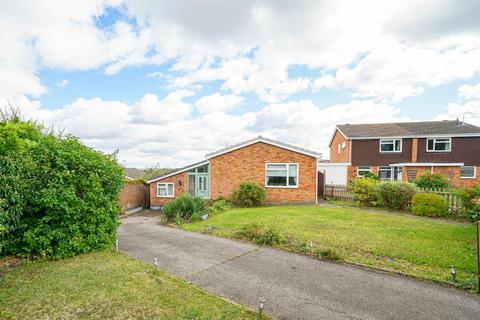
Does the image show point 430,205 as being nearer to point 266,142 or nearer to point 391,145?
point 266,142

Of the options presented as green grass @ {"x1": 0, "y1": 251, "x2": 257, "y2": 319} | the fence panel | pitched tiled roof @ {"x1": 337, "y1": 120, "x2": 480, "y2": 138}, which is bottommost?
green grass @ {"x1": 0, "y1": 251, "x2": 257, "y2": 319}

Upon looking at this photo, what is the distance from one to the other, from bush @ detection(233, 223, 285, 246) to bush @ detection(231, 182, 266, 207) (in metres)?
7.19

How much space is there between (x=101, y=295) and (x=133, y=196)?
15897 millimetres

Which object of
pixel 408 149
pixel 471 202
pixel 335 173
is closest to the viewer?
pixel 471 202

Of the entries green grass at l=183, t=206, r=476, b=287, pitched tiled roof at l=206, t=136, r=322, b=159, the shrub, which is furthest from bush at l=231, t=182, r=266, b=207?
green grass at l=183, t=206, r=476, b=287

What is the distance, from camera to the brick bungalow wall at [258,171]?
1675 centimetres

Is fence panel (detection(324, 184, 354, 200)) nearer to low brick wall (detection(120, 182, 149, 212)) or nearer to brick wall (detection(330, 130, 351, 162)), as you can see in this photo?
brick wall (detection(330, 130, 351, 162))

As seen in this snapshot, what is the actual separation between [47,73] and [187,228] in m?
10.1

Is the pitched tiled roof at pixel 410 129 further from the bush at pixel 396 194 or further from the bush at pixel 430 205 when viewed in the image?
the bush at pixel 430 205

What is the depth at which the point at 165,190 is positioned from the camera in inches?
768

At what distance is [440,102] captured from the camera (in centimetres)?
1584

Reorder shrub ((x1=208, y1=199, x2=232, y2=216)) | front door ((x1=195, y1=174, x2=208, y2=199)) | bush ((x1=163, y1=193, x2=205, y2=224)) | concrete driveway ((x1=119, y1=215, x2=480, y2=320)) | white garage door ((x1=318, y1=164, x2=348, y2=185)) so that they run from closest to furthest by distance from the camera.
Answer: concrete driveway ((x1=119, y1=215, x2=480, y2=320))
bush ((x1=163, y1=193, x2=205, y2=224))
shrub ((x1=208, y1=199, x2=232, y2=216))
front door ((x1=195, y1=174, x2=208, y2=199))
white garage door ((x1=318, y1=164, x2=348, y2=185))

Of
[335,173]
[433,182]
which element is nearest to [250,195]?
[433,182]

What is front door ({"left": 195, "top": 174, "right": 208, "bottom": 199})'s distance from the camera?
18758 millimetres
